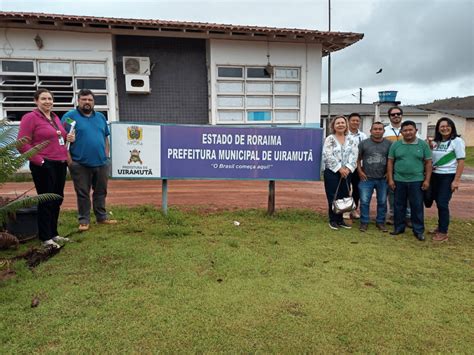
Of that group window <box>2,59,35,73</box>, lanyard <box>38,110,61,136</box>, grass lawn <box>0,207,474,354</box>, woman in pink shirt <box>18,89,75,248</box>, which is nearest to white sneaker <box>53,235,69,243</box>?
woman in pink shirt <box>18,89,75,248</box>

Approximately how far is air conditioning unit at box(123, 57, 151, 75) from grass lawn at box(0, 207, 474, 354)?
23.4ft

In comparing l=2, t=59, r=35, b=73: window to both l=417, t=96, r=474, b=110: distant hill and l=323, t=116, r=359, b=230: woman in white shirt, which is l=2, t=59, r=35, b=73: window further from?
l=417, t=96, r=474, b=110: distant hill

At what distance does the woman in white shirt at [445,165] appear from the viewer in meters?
4.95

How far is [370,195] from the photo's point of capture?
552 centimetres

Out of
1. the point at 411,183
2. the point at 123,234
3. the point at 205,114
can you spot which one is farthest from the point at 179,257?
the point at 205,114

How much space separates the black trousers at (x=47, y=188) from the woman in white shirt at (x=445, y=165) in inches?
196

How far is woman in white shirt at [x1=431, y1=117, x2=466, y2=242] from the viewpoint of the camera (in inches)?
195

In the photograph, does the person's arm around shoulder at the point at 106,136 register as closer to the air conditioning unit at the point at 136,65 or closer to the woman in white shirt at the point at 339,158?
the woman in white shirt at the point at 339,158

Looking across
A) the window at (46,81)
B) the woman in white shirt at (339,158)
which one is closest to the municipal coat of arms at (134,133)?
the woman in white shirt at (339,158)

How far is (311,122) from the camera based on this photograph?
1240cm

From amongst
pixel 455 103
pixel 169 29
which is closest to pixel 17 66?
pixel 169 29

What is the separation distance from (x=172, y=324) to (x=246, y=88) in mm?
9933

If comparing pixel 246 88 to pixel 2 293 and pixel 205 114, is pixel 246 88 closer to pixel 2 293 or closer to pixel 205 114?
pixel 205 114

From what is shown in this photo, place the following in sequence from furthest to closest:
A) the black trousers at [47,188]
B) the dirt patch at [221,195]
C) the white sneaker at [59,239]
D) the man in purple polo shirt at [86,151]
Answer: the dirt patch at [221,195] → the man in purple polo shirt at [86,151] → the white sneaker at [59,239] → the black trousers at [47,188]
